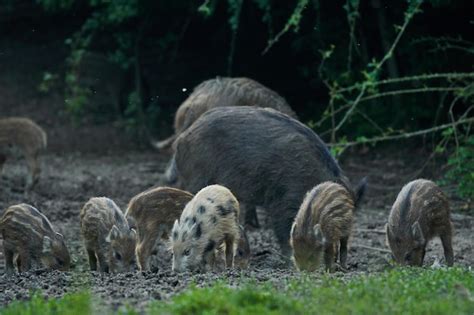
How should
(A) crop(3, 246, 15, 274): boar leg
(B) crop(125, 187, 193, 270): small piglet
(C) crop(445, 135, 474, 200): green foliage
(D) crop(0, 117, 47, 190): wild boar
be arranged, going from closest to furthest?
(A) crop(3, 246, 15, 274): boar leg < (B) crop(125, 187, 193, 270): small piglet < (C) crop(445, 135, 474, 200): green foliage < (D) crop(0, 117, 47, 190): wild boar

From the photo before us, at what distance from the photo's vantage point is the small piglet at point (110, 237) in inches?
334

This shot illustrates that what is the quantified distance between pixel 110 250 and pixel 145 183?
16.2 ft

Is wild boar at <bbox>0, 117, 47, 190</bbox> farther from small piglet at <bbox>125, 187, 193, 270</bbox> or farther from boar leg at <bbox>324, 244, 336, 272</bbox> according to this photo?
boar leg at <bbox>324, 244, 336, 272</bbox>

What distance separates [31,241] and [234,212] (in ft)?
5.17

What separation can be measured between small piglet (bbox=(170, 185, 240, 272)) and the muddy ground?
0.25m

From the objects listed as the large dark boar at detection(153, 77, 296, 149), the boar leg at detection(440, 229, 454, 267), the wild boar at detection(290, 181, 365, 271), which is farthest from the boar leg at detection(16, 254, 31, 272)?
the large dark boar at detection(153, 77, 296, 149)

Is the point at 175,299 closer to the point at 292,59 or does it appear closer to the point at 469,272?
the point at 469,272

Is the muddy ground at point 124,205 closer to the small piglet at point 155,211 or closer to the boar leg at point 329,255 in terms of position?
the boar leg at point 329,255

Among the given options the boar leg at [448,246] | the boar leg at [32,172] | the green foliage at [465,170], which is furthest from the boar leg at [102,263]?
the boar leg at [32,172]

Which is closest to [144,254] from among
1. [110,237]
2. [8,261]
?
[110,237]

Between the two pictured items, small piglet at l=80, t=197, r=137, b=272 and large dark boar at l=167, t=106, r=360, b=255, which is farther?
large dark boar at l=167, t=106, r=360, b=255

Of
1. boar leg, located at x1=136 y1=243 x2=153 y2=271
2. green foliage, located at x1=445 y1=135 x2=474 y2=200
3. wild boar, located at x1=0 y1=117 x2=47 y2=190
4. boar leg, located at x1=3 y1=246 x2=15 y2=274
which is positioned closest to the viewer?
boar leg, located at x1=3 y1=246 x2=15 y2=274

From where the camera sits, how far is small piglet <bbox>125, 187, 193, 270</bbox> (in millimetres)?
8984

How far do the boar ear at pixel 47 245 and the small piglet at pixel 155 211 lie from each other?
0.71m
